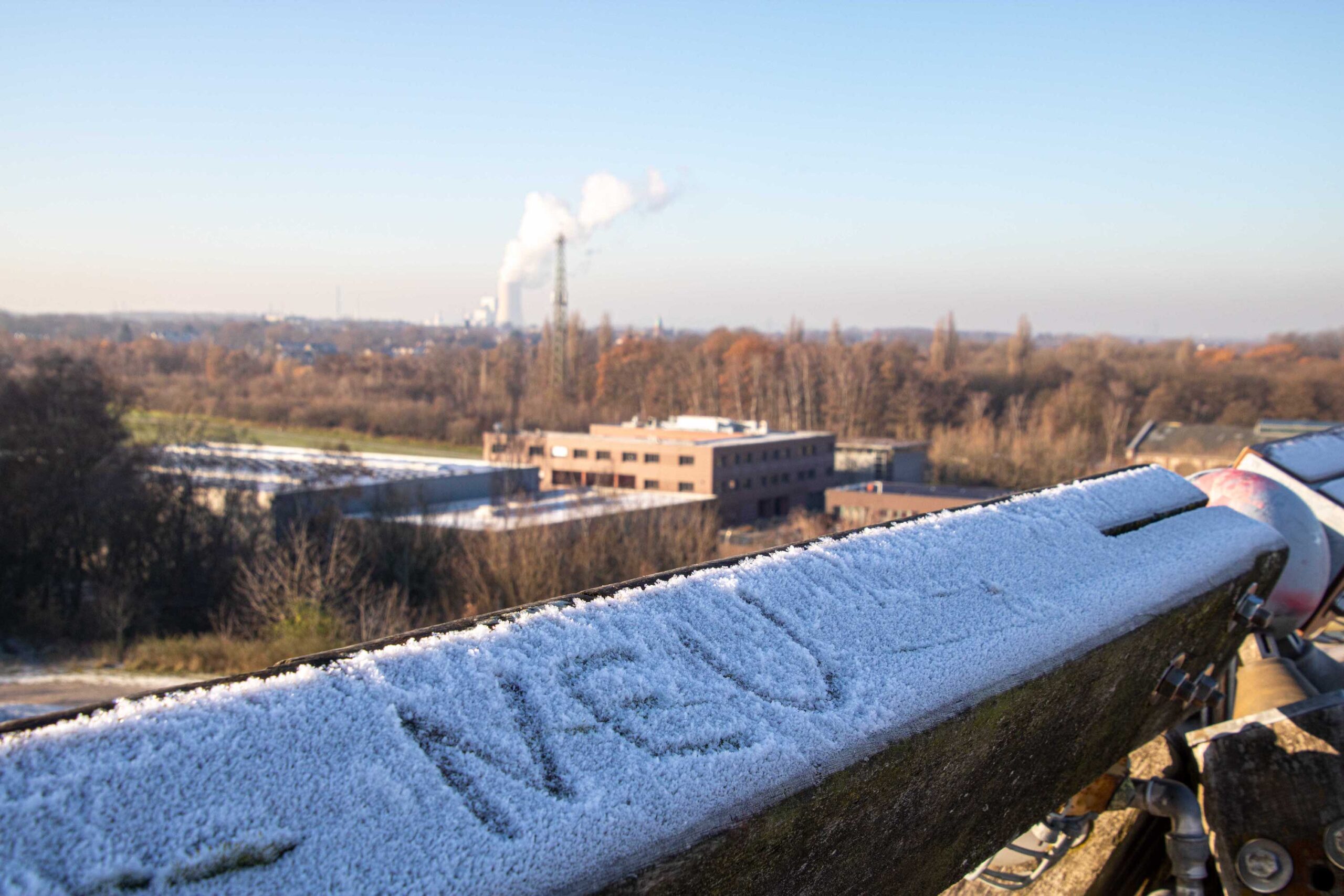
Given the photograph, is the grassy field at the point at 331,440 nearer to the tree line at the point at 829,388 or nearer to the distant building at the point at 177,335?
the tree line at the point at 829,388

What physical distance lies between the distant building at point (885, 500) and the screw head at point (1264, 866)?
2365cm

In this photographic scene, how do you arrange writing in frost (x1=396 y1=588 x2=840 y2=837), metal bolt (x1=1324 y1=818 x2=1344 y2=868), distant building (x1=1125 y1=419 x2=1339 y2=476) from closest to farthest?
writing in frost (x1=396 y1=588 x2=840 y2=837) → metal bolt (x1=1324 y1=818 x2=1344 y2=868) → distant building (x1=1125 y1=419 x2=1339 y2=476)

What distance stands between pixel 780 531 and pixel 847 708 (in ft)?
89.3

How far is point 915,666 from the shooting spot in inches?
50.8

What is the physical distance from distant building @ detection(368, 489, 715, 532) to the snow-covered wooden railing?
2020cm

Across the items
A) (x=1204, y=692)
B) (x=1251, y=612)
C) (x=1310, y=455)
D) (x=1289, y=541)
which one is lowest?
(x=1204, y=692)

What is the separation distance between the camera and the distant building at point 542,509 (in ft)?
76.4

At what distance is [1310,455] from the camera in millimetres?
3021

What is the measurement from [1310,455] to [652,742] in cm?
285

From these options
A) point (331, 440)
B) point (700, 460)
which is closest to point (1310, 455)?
point (700, 460)

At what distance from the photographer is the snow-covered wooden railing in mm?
790

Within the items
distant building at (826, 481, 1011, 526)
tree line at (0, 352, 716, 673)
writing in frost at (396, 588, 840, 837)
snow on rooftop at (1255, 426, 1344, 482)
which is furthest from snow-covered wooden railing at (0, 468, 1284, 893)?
distant building at (826, 481, 1011, 526)

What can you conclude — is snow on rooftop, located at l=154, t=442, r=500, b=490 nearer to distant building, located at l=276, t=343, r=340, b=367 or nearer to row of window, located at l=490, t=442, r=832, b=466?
row of window, located at l=490, t=442, r=832, b=466

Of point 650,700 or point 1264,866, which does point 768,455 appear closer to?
point 1264,866
